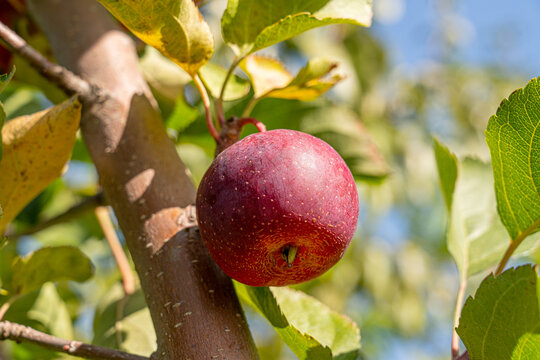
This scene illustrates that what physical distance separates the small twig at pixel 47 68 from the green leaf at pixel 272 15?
257 mm

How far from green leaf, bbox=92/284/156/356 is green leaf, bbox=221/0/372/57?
509mm

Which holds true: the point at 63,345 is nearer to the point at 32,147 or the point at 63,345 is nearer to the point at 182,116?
the point at 32,147

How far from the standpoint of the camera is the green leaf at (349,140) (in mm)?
1239

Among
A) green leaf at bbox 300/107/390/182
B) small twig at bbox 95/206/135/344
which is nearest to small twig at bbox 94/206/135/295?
small twig at bbox 95/206/135/344

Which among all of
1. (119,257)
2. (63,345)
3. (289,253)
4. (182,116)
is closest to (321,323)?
(289,253)

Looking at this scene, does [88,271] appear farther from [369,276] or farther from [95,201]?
[369,276]

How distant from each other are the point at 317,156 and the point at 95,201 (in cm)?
72

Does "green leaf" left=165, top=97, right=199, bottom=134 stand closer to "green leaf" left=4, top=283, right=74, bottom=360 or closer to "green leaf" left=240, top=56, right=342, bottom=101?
"green leaf" left=240, top=56, right=342, bottom=101

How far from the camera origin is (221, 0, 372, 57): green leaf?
0.79 meters

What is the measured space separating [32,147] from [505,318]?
2.25 ft

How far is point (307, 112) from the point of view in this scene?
1.28 m

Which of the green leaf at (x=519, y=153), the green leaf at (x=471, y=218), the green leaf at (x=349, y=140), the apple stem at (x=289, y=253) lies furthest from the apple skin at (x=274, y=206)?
the green leaf at (x=349, y=140)

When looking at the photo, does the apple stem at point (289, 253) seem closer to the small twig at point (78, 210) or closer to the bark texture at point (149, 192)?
the bark texture at point (149, 192)

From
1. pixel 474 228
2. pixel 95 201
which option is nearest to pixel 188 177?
pixel 95 201
